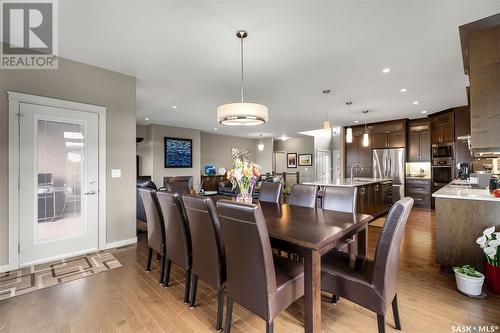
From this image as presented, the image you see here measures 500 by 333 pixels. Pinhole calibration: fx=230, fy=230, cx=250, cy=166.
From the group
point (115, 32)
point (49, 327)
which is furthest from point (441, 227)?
point (115, 32)

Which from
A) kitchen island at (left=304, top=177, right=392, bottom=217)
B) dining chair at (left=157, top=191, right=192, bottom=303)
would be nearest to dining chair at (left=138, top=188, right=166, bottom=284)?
dining chair at (left=157, top=191, right=192, bottom=303)

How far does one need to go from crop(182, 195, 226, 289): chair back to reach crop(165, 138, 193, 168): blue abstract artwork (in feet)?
21.7

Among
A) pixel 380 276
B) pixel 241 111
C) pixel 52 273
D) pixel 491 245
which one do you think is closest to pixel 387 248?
pixel 380 276

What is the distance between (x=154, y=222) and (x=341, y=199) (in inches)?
84.5

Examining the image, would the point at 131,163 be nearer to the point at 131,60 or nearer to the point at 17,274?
the point at 131,60

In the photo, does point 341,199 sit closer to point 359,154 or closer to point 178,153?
point 359,154

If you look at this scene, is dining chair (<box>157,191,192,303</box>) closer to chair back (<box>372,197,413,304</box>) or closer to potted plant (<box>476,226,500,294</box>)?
chair back (<box>372,197,413,304</box>)

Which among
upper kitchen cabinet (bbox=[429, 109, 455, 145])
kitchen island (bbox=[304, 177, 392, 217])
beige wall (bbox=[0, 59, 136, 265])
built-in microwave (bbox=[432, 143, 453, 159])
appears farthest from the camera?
built-in microwave (bbox=[432, 143, 453, 159])

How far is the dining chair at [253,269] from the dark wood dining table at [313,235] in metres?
0.16

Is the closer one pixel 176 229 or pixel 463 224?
pixel 176 229

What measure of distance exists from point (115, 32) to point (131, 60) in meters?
0.69

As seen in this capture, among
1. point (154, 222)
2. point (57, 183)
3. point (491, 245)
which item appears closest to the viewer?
point (491, 245)

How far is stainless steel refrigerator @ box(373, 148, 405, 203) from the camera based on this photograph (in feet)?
22.1

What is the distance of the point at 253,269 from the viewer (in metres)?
1.46
